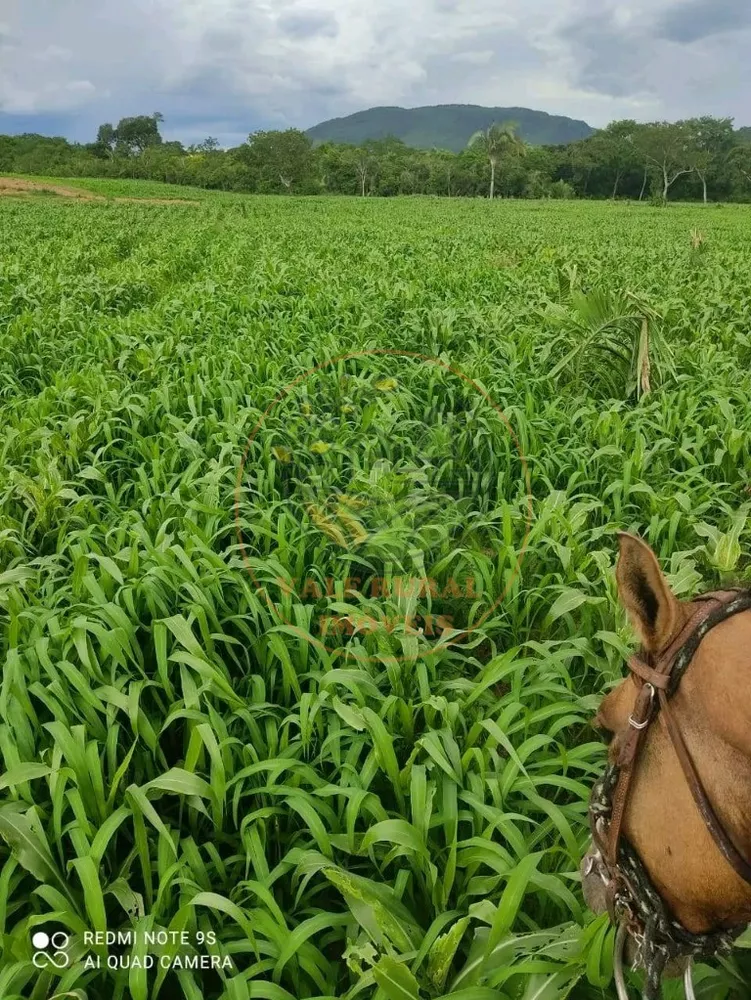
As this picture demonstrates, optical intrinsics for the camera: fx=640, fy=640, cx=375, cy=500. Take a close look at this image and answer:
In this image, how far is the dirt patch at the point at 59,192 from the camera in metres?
33.0

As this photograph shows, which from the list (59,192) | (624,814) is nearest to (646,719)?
(624,814)

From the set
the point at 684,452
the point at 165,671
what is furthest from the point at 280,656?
the point at 684,452

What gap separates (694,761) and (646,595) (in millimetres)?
205

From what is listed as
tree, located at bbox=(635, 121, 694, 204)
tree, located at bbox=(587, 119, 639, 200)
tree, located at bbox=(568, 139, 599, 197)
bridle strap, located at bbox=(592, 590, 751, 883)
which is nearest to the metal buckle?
bridle strap, located at bbox=(592, 590, 751, 883)

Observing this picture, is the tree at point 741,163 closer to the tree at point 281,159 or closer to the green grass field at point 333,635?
the tree at point 281,159

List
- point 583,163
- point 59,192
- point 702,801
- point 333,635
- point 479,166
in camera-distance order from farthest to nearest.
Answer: point 583,163, point 479,166, point 59,192, point 333,635, point 702,801

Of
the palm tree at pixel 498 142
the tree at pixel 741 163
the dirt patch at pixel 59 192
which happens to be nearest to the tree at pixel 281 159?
the palm tree at pixel 498 142

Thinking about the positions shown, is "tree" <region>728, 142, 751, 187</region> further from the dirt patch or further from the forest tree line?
the dirt patch

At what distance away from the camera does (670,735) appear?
78 cm

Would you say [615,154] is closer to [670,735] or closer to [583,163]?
[583,163]

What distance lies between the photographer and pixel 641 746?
2.71 feet

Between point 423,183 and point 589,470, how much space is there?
67.9m

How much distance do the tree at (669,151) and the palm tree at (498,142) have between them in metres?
11.6

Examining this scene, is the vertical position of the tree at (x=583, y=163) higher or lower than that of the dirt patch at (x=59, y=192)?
higher
